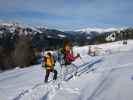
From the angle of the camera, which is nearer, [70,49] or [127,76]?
[127,76]

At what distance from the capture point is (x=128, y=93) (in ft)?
33.6

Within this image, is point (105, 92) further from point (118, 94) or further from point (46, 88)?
point (46, 88)

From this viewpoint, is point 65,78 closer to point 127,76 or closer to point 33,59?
point 127,76

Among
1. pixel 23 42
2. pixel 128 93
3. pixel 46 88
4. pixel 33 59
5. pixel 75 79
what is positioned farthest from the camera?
pixel 23 42

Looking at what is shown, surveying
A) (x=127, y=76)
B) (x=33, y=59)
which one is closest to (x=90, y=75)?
(x=127, y=76)

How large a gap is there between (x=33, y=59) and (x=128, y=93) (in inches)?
2027

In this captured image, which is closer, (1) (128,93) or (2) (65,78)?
(1) (128,93)

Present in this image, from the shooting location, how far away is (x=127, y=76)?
13172 mm

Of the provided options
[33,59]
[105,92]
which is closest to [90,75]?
[105,92]

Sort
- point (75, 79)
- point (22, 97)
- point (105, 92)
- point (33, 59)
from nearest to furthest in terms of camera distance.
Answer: point (105, 92) < point (22, 97) < point (75, 79) < point (33, 59)

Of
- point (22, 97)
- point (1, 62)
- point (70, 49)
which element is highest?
point (70, 49)

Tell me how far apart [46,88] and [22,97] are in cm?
131

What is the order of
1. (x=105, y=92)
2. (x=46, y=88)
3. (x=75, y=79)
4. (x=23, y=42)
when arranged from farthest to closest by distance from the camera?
(x=23, y=42) < (x=75, y=79) < (x=46, y=88) < (x=105, y=92)

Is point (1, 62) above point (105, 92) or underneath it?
underneath
